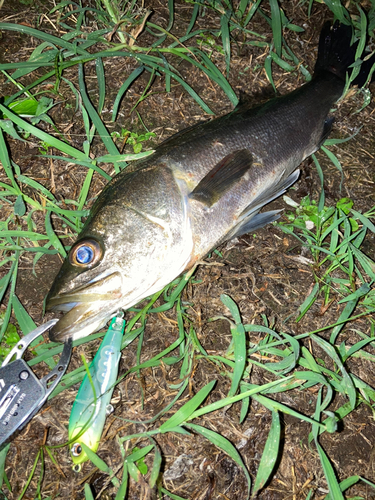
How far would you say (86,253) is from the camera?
Answer: 100 inches

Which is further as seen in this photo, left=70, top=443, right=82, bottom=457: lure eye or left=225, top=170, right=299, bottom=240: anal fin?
left=225, top=170, right=299, bottom=240: anal fin

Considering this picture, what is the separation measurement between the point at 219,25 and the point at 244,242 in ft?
8.20

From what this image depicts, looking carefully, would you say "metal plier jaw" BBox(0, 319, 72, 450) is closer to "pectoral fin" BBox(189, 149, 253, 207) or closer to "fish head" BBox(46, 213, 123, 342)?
"fish head" BBox(46, 213, 123, 342)

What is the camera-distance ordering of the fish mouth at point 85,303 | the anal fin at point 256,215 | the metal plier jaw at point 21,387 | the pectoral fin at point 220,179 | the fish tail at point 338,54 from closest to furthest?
the fish mouth at point 85,303 → the metal plier jaw at point 21,387 → the pectoral fin at point 220,179 → the anal fin at point 256,215 → the fish tail at point 338,54

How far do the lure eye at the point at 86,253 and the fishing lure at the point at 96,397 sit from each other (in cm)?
62

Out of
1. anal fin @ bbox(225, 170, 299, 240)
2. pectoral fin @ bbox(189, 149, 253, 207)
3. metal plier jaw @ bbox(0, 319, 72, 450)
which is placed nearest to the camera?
metal plier jaw @ bbox(0, 319, 72, 450)

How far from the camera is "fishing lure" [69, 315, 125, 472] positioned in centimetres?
275

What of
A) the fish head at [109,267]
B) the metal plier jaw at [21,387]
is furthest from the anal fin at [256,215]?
the metal plier jaw at [21,387]

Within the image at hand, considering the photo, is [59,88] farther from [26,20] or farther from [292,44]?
[292,44]

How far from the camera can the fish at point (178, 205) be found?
8.35ft

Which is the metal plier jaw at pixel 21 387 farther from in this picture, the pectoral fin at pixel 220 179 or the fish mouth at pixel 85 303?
the pectoral fin at pixel 220 179

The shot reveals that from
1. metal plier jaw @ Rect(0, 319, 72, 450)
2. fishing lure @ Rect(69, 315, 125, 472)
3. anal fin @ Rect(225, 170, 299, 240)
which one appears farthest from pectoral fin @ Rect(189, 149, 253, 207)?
metal plier jaw @ Rect(0, 319, 72, 450)

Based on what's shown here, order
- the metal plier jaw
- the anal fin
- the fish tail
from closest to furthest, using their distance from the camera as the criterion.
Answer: the metal plier jaw < the anal fin < the fish tail

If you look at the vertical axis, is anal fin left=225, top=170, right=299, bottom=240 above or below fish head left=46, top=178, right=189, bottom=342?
below
